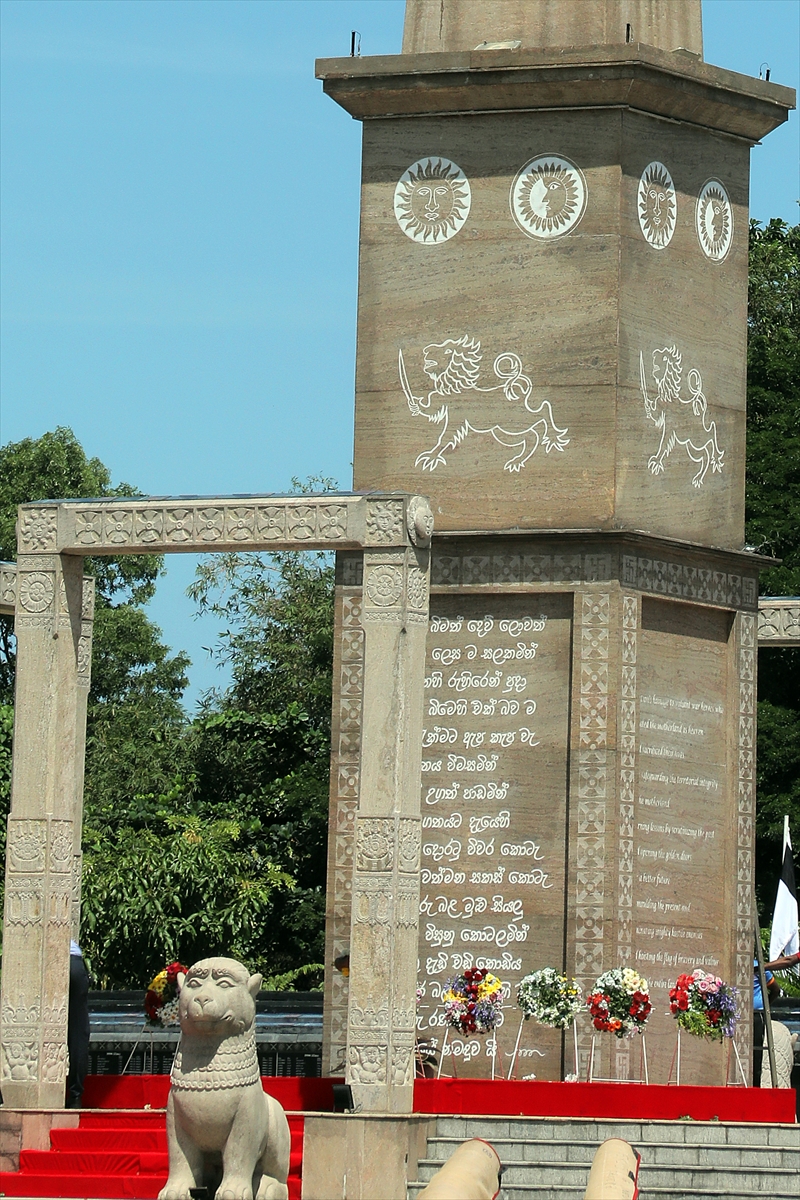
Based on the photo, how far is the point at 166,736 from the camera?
152ft

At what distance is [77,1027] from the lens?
823 inches

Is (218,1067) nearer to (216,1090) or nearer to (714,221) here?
(216,1090)

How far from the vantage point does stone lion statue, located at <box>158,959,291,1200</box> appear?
1603 cm

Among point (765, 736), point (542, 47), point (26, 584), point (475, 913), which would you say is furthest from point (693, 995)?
point (765, 736)

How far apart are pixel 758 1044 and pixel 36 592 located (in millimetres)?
8065

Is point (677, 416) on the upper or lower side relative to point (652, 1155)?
upper

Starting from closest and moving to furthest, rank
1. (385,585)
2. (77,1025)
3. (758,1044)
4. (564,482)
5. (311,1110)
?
(385,585) < (311,1110) < (77,1025) < (564,482) < (758,1044)

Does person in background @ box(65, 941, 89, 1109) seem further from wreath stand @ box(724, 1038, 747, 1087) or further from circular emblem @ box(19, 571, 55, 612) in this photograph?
wreath stand @ box(724, 1038, 747, 1087)

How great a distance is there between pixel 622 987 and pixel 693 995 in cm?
83

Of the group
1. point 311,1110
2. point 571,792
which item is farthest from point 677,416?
point 311,1110

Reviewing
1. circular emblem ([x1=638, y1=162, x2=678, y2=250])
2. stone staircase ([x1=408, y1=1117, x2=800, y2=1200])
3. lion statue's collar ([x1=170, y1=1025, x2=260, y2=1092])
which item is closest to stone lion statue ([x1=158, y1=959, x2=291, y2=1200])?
lion statue's collar ([x1=170, y1=1025, x2=260, y2=1092])

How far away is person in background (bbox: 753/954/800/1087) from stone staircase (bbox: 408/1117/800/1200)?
4315 mm

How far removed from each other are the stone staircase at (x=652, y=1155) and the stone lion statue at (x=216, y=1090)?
2338 millimetres

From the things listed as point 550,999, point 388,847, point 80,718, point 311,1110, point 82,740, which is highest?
point 80,718
